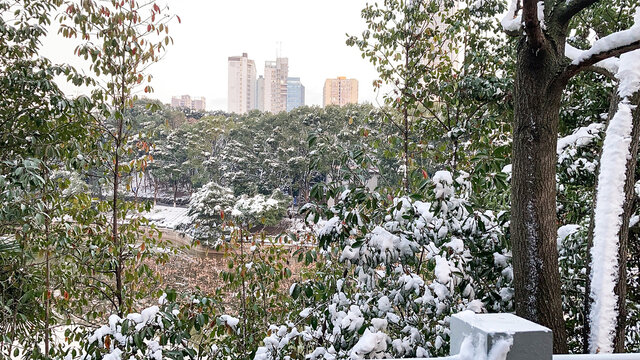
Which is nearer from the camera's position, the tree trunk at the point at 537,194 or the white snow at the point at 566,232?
the tree trunk at the point at 537,194

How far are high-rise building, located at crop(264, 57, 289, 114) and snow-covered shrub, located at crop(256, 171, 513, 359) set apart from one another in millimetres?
17922

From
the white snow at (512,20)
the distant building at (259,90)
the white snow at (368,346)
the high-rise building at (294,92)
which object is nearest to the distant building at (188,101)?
the distant building at (259,90)

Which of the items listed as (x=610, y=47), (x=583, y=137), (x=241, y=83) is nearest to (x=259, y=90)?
(x=241, y=83)

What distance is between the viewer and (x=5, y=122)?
213cm

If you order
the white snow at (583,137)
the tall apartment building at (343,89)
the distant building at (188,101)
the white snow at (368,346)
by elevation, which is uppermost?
the distant building at (188,101)

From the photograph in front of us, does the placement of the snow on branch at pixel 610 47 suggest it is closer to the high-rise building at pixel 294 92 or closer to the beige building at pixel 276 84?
the beige building at pixel 276 84

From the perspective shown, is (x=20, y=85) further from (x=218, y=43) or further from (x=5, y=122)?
(x=218, y=43)

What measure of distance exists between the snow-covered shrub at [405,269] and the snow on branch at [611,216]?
0.99 feet

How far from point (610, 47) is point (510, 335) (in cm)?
99

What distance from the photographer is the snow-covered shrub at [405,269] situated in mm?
1451

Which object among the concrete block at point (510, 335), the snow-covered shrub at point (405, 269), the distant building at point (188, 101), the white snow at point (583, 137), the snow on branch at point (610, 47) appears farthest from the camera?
the distant building at point (188, 101)

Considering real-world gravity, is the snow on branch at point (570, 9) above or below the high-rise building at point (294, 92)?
below

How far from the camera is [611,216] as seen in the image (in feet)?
4.87

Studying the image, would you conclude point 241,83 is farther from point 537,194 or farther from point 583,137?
point 537,194
